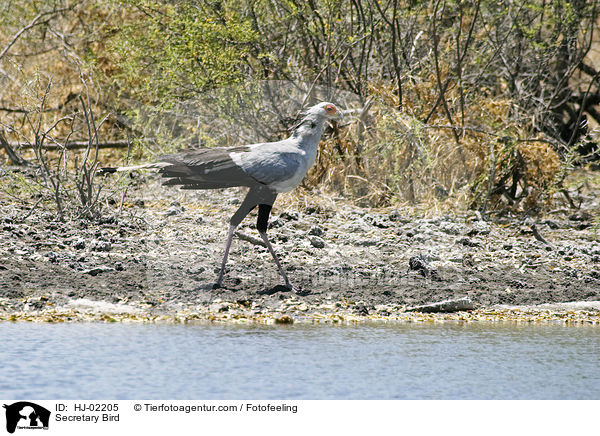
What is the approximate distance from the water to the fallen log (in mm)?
A: 354

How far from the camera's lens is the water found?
4.46 meters

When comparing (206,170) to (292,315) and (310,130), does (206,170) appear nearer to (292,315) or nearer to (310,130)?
(310,130)

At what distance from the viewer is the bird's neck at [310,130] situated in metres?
6.45

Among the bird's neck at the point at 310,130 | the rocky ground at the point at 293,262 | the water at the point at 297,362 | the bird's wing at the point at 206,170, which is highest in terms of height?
the bird's neck at the point at 310,130

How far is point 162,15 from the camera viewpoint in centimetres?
1084

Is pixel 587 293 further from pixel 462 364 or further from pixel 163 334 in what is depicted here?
pixel 163 334

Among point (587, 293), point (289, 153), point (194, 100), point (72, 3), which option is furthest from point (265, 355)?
point (72, 3)

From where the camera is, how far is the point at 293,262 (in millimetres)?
7336

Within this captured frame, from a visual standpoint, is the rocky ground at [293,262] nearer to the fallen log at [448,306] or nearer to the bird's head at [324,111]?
the fallen log at [448,306]

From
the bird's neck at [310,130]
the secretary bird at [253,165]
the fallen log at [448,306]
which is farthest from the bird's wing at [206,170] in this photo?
the fallen log at [448,306]

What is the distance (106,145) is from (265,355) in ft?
21.9
